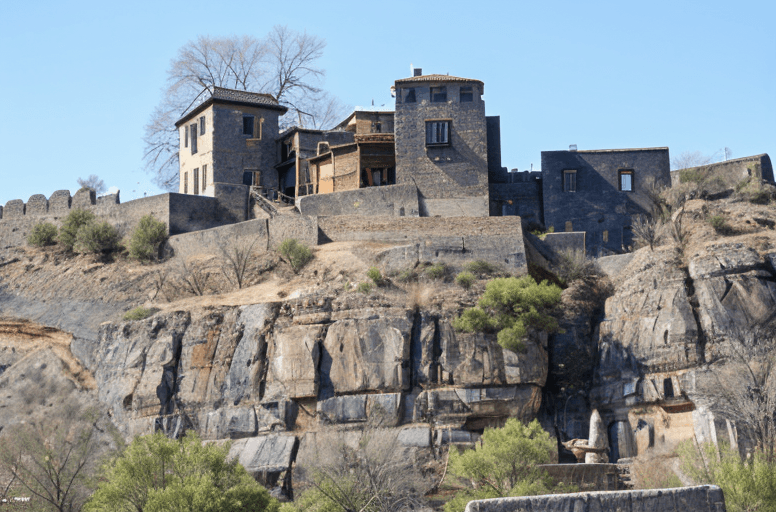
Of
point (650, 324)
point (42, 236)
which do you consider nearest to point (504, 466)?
point (650, 324)

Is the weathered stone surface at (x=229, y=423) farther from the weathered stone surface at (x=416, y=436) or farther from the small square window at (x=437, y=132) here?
the small square window at (x=437, y=132)

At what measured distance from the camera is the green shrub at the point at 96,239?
45.0m

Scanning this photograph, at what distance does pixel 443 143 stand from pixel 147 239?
48.4ft

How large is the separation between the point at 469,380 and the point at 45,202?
27.2 m

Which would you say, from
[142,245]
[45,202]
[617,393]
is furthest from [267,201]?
[617,393]

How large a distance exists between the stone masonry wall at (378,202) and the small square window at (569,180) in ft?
24.0

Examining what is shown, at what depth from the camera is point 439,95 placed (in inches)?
1789

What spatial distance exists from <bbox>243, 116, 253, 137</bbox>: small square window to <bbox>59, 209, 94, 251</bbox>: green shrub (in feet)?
30.3

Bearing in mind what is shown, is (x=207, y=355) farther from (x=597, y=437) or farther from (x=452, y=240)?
(x=597, y=437)

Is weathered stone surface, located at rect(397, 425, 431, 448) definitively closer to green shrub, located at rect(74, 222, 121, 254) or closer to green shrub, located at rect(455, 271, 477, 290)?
green shrub, located at rect(455, 271, 477, 290)

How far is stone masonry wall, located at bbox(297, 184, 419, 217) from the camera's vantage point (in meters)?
43.0

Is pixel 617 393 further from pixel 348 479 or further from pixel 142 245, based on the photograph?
pixel 142 245

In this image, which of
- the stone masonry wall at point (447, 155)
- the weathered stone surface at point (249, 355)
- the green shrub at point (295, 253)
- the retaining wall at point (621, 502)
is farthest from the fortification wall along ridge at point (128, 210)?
the retaining wall at point (621, 502)

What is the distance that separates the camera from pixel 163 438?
86.1 ft
